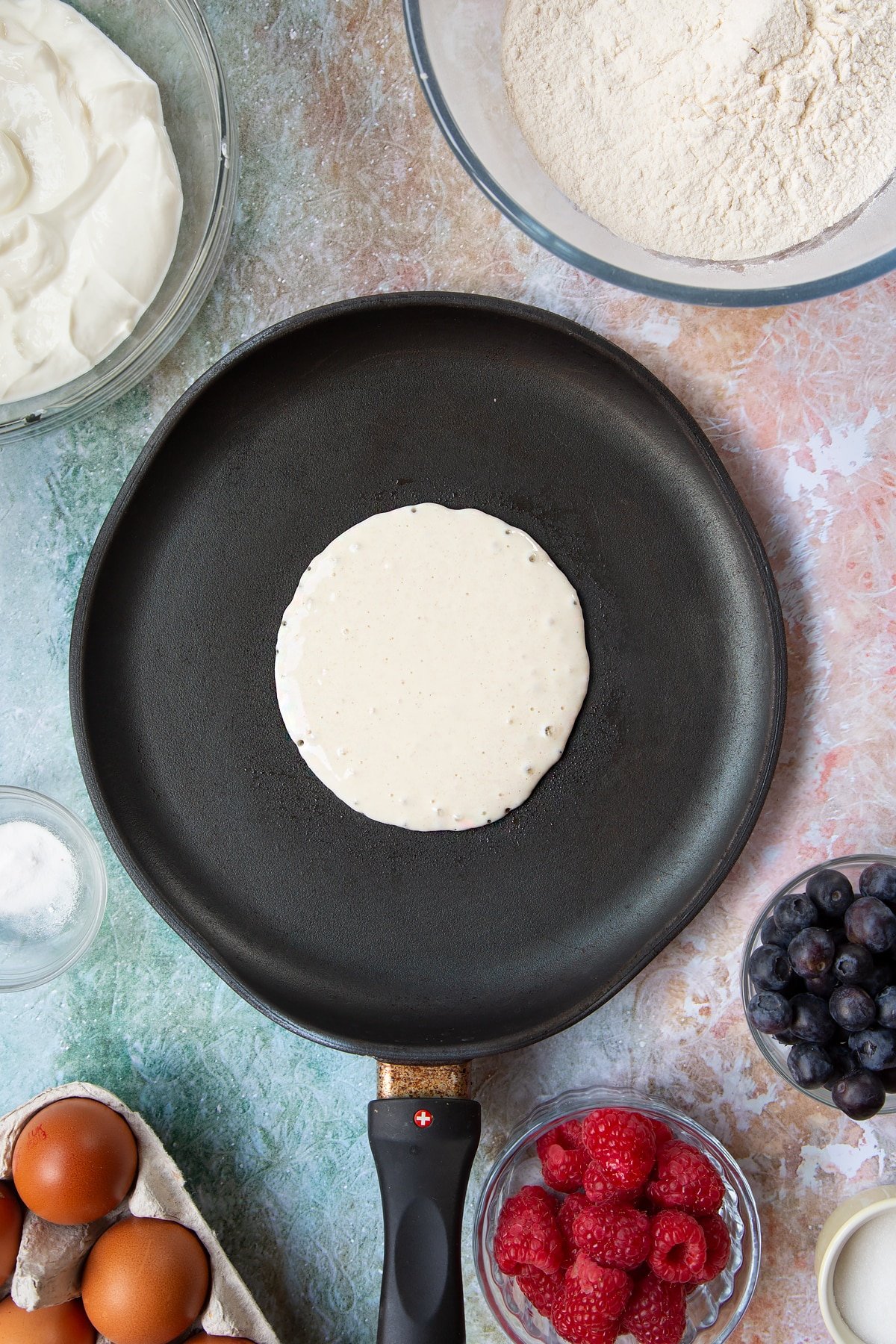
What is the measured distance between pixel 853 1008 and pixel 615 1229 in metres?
0.29

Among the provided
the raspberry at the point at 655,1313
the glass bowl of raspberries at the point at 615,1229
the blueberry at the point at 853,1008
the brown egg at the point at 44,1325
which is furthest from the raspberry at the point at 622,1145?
the brown egg at the point at 44,1325

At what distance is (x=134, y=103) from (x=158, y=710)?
610 millimetres

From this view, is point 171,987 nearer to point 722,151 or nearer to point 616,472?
point 616,472

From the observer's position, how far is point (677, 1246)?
880 millimetres

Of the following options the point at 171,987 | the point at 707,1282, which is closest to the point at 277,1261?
the point at 171,987

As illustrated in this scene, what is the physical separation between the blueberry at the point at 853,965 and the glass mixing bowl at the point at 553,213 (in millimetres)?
596

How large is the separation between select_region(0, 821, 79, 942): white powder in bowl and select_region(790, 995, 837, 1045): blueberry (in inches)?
29.7

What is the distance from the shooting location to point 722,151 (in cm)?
85

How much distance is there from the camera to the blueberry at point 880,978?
862 mm

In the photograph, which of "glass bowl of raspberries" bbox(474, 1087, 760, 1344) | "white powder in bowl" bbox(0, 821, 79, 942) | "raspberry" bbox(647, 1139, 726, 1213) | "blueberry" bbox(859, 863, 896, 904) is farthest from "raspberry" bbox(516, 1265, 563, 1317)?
"white powder in bowl" bbox(0, 821, 79, 942)

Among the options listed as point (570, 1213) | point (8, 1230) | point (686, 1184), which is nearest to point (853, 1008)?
point (686, 1184)

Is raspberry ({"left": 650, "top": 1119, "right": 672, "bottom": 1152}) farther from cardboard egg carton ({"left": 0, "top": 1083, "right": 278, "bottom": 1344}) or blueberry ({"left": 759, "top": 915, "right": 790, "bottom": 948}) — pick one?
cardboard egg carton ({"left": 0, "top": 1083, "right": 278, "bottom": 1344})

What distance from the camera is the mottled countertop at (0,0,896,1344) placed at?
100 cm

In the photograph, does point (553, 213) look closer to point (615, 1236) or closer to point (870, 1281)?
point (615, 1236)
